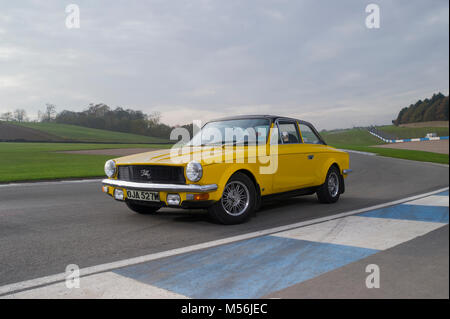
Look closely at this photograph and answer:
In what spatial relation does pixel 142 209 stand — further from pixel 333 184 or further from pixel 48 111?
pixel 48 111

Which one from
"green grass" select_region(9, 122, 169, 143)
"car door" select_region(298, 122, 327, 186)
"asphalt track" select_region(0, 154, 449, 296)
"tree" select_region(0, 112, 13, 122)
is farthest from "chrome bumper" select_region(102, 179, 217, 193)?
"green grass" select_region(9, 122, 169, 143)

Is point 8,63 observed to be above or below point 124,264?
above

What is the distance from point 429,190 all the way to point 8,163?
1405 centimetres

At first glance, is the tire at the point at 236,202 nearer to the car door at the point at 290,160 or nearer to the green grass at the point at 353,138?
the car door at the point at 290,160

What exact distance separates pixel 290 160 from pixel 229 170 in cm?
154

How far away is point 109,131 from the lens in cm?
4147

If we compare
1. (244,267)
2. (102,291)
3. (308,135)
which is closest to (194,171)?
(244,267)

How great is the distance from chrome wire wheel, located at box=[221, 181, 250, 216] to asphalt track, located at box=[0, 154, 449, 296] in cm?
27

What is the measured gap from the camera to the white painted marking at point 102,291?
9.74 ft

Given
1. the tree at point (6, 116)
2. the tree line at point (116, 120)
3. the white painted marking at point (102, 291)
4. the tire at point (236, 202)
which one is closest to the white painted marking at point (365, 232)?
the tire at point (236, 202)

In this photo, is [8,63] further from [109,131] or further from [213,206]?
[109,131]

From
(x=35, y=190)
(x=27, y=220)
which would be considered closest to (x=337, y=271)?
(x=27, y=220)

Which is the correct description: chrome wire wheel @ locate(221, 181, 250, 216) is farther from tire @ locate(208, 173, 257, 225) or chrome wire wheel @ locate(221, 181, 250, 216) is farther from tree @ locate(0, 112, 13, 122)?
tree @ locate(0, 112, 13, 122)

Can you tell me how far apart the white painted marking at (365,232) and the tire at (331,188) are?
5.23ft
